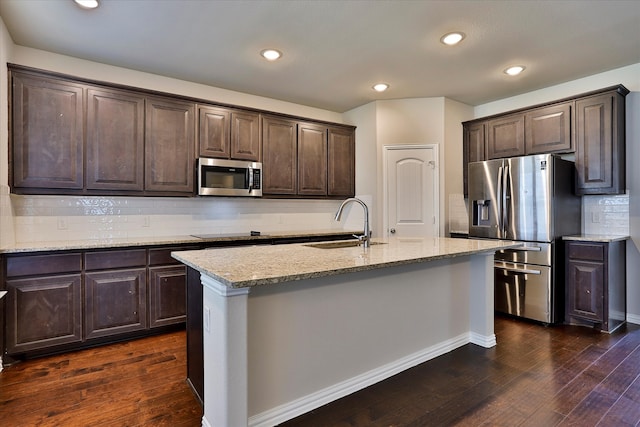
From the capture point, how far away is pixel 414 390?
216 cm

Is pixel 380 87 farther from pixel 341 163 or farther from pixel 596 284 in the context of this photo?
pixel 596 284

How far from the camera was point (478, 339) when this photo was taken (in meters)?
2.89

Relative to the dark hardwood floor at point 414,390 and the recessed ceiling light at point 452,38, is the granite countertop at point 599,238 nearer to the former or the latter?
the dark hardwood floor at point 414,390

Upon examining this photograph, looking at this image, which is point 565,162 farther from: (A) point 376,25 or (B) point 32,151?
(B) point 32,151

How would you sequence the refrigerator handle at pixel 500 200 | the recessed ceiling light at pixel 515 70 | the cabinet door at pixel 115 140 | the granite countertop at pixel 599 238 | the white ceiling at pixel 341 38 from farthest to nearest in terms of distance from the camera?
the refrigerator handle at pixel 500 200 → the recessed ceiling light at pixel 515 70 → the granite countertop at pixel 599 238 → the cabinet door at pixel 115 140 → the white ceiling at pixel 341 38

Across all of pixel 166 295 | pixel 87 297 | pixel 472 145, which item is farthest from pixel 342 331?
pixel 472 145

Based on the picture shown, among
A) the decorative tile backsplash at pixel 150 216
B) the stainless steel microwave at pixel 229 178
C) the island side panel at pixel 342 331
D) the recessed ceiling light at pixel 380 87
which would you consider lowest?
the island side panel at pixel 342 331

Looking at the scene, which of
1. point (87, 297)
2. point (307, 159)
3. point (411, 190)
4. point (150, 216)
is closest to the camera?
point (87, 297)

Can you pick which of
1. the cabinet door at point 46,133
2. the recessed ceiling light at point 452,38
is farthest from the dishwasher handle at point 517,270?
the cabinet door at point 46,133

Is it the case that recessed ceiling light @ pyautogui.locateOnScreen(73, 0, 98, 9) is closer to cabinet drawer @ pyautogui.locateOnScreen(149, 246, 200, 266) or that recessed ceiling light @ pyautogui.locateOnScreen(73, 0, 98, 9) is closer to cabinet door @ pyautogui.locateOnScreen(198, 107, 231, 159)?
cabinet door @ pyautogui.locateOnScreen(198, 107, 231, 159)

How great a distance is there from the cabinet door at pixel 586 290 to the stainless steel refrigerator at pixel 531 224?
99mm

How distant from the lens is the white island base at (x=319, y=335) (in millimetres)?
1595

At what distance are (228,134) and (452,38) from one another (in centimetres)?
238

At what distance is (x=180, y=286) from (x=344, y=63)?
2.65 meters
